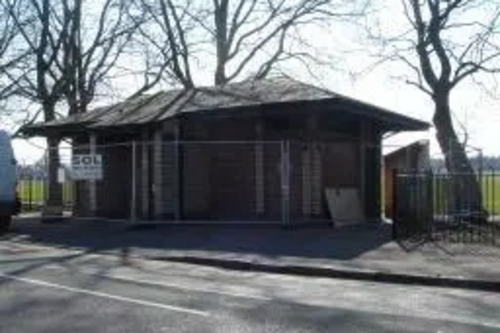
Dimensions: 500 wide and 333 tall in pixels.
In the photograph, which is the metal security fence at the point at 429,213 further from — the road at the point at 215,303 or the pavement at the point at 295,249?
the road at the point at 215,303

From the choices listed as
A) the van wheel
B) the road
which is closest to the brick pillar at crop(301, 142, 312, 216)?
the van wheel

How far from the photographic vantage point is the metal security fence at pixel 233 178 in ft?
87.6

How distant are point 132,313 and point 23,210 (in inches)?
1100

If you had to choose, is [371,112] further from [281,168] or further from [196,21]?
[196,21]

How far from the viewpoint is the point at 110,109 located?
111ft

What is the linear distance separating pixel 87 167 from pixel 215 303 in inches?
634

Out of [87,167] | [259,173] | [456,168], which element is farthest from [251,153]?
[456,168]

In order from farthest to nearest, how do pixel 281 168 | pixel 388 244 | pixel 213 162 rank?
pixel 213 162
pixel 281 168
pixel 388 244

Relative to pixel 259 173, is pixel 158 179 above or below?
below

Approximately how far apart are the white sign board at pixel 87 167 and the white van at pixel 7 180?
175cm

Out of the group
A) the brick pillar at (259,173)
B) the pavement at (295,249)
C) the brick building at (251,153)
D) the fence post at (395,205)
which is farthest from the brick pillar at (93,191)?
the fence post at (395,205)

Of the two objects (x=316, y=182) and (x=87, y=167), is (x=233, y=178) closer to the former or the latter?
(x=316, y=182)

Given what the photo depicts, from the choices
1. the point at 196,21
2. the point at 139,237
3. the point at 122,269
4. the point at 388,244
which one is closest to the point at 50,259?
the point at 122,269

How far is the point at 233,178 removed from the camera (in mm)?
27781
